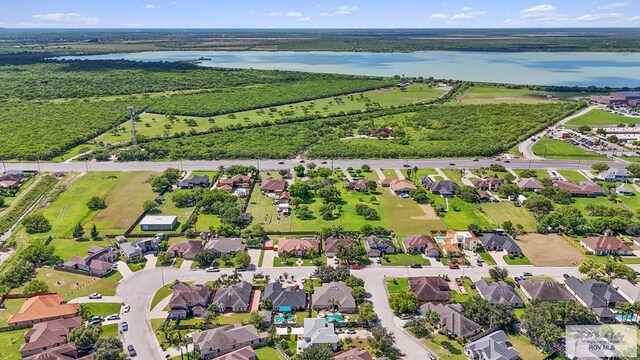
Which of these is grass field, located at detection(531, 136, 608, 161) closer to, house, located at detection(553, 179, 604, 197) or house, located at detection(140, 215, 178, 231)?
house, located at detection(553, 179, 604, 197)

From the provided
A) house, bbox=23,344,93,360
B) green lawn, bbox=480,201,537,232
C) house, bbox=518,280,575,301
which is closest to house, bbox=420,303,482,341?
house, bbox=518,280,575,301

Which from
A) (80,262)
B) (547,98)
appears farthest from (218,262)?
(547,98)

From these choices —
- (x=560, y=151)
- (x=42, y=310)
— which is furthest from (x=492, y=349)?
(x=560, y=151)

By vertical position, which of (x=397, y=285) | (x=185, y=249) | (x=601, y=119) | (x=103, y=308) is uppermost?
(x=601, y=119)

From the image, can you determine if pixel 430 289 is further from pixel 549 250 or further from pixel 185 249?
pixel 185 249

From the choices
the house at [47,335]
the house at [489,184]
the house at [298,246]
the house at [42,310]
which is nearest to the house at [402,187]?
the house at [489,184]

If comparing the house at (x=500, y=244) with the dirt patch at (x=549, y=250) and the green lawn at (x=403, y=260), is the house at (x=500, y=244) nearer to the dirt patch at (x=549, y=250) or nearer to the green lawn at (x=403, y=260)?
the dirt patch at (x=549, y=250)
